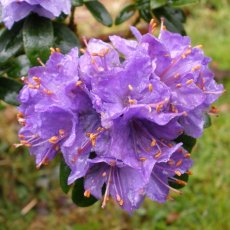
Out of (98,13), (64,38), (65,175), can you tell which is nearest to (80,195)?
(65,175)

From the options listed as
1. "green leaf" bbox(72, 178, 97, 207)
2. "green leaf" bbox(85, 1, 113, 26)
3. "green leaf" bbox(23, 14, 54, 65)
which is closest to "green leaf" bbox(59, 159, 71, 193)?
"green leaf" bbox(72, 178, 97, 207)

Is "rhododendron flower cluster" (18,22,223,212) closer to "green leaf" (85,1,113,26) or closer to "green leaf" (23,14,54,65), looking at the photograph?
"green leaf" (23,14,54,65)

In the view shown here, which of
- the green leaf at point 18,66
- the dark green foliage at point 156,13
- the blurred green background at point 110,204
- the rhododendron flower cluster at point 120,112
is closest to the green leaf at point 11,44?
the green leaf at point 18,66

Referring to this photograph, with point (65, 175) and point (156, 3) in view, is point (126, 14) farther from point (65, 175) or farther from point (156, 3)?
point (65, 175)

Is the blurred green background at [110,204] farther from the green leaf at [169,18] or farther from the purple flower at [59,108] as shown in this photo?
the purple flower at [59,108]

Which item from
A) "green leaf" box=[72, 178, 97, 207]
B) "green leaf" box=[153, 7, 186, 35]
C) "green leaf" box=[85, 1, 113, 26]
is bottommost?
"green leaf" box=[72, 178, 97, 207]

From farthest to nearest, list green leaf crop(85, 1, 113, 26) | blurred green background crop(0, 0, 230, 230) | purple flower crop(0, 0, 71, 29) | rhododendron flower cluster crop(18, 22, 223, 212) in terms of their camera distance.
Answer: blurred green background crop(0, 0, 230, 230) → green leaf crop(85, 1, 113, 26) → purple flower crop(0, 0, 71, 29) → rhododendron flower cluster crop(18, 22, 223, 212)
